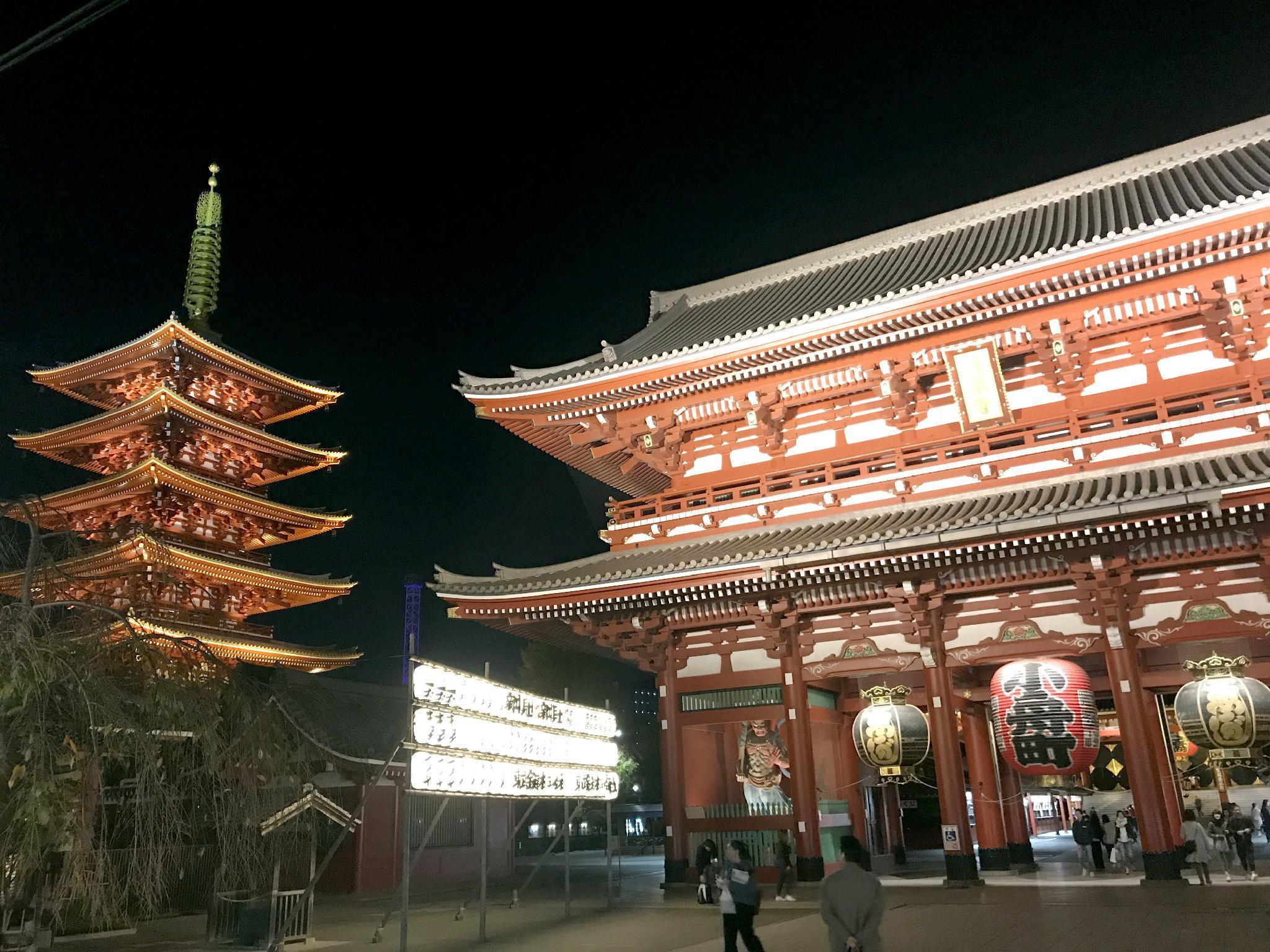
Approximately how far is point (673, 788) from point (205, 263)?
31.8 metres

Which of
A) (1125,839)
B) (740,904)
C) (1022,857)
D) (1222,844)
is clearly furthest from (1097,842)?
(740,904)

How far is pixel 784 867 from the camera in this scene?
15.9 meters

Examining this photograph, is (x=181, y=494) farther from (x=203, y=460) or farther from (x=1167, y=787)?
(x=1167, y=787)

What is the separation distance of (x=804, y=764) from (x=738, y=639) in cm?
281

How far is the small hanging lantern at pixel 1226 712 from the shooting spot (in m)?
13.1

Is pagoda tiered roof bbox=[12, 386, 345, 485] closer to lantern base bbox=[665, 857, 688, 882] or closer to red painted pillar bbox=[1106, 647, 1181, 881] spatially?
lantern base bbox=[665, 857, 688, 882]

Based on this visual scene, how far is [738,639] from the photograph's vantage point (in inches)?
725

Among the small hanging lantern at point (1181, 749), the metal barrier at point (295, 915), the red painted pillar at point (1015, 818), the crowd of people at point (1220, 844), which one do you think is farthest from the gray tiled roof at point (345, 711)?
the small hanging lantern at point (1181, 749)

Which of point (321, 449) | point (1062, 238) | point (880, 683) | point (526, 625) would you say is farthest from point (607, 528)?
point (321, 449)

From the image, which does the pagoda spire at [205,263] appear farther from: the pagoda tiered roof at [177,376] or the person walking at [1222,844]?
the person walking at [1222,844]

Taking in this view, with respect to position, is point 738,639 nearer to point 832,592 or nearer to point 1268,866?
point 832,592

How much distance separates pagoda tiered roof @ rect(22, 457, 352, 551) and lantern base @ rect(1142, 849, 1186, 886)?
30173 millimetres

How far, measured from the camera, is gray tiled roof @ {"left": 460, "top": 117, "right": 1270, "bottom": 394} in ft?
59.6

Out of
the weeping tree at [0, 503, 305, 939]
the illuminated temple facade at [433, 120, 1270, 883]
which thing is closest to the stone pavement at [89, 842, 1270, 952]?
the illuminated temple facade at [433, 120, 1270, 883]
